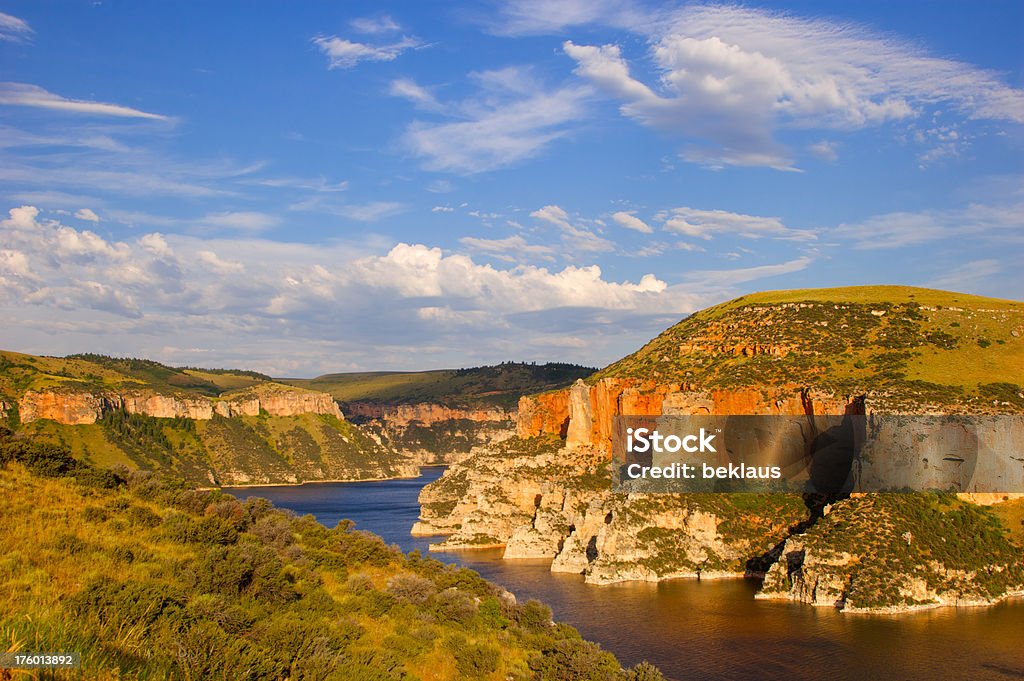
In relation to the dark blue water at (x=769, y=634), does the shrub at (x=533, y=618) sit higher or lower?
higher

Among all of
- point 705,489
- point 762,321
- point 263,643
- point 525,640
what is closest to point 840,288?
point 762,321

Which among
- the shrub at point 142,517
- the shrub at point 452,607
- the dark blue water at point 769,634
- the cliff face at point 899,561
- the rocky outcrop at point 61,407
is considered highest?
the shrub at point 142,517

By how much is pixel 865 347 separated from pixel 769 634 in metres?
45.5

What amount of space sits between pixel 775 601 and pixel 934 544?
13.4 m

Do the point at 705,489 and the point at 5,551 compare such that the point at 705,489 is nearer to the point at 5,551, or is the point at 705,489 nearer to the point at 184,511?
the point at 184,511

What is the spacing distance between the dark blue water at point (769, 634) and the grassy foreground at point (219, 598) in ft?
67.7

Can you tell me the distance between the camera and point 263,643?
16.5 metres

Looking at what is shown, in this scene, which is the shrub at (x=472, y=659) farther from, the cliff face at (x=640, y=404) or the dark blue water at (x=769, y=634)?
the cliff face at (x=640, y=404)

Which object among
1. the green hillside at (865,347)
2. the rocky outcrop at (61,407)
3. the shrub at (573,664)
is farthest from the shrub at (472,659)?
the rocky outcrop at (61,407)

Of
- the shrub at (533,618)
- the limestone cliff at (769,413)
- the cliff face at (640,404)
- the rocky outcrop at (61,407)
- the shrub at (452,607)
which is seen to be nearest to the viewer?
the shrub at (452,607)

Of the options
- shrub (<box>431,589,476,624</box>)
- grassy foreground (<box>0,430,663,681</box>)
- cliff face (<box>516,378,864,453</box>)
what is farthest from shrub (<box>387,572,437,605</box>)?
cliff face (<box>516,378,864,453</box>)

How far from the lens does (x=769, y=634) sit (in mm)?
51656

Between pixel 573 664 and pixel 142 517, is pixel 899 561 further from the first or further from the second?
pixel 142 517

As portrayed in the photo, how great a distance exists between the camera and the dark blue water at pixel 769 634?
1729 inches
